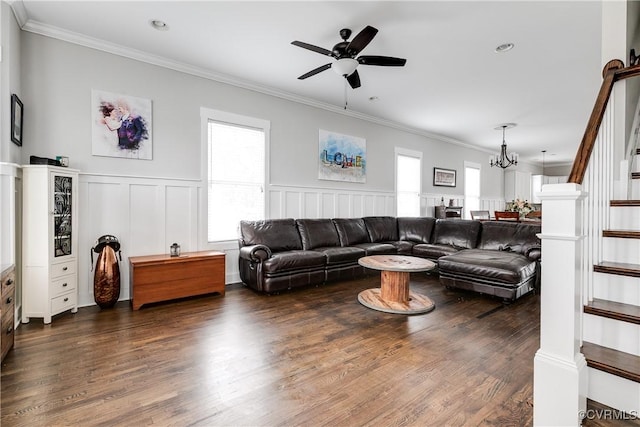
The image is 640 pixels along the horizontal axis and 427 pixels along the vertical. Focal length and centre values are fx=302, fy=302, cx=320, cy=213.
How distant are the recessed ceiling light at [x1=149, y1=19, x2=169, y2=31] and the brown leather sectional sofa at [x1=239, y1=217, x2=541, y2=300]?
2430mm

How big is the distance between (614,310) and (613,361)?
26 centimetres

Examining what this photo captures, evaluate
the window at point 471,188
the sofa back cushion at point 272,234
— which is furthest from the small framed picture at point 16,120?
the window at point 471,188

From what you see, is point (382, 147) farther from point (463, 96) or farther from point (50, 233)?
point (50, 233)

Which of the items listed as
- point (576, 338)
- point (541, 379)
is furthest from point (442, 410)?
point (576, 338)

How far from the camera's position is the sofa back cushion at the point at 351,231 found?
521 cm

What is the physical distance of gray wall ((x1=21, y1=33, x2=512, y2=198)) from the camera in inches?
125

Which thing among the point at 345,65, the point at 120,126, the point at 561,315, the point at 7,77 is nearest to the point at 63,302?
the point at 120,126

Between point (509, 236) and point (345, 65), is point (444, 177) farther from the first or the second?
point (345, 65)

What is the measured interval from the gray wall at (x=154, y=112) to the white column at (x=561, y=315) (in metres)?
3.93

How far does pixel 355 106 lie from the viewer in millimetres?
5590

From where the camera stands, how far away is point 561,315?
144 centimetres

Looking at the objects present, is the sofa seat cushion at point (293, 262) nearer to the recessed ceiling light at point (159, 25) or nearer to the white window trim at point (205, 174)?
the white window trim at point (205, 174)

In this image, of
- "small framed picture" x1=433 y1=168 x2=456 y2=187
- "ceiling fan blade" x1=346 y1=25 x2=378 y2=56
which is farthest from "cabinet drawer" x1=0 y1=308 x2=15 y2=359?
"small framed picture" x1=433 y1=168 x2=456 y2=187

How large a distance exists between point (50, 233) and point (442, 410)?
3.57 metres
